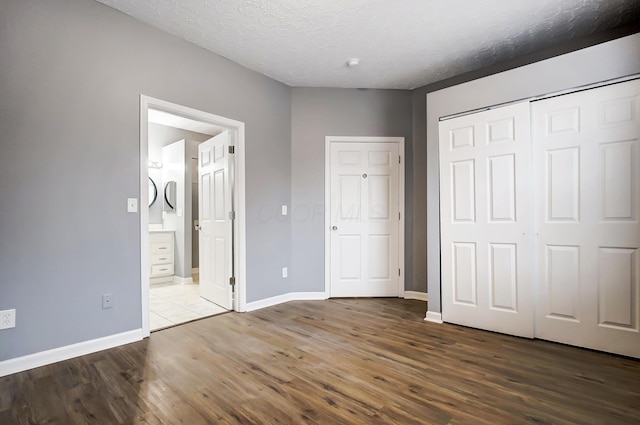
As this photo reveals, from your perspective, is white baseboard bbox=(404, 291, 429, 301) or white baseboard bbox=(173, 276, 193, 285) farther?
white baseboard bbox=(173, 276, 193, 285)

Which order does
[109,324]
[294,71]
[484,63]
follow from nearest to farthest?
[109,324] < [484,63] < [294,71]

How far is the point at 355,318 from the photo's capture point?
3.28 m

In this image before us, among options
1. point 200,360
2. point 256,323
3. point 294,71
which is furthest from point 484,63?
point 200,360

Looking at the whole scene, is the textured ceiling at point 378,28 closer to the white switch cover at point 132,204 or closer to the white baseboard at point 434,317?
the white switch cover at point 132,204

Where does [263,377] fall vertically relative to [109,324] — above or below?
below

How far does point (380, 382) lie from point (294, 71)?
326 cm

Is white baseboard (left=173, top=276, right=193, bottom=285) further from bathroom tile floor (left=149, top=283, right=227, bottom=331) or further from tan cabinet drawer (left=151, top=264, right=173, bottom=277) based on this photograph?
bathroom tile floor (left=149, top=283, right=227, bottom=331)

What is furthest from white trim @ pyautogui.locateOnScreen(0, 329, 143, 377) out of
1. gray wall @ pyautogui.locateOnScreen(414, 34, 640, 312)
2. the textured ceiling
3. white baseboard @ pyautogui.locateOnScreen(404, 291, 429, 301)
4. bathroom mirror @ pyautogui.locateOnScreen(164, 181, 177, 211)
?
bathroom mirror @ pyautogui.locateOnScreen(164, 181, 177, 211)

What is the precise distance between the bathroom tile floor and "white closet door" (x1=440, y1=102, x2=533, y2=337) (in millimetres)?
2580

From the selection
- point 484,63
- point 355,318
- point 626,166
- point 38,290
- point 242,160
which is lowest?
point 355,318

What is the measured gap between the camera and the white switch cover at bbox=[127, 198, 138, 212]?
263 centimetres

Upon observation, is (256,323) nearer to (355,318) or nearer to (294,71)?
(355,318)

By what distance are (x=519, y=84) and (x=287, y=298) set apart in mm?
3365

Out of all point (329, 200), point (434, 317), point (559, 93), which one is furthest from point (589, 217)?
point (329, 200)
